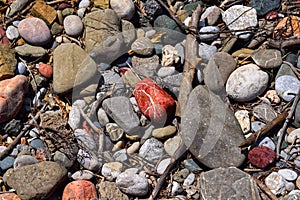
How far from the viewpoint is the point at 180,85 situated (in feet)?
9.82

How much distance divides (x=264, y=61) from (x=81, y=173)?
1.19m

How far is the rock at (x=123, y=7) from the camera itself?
3102 mm

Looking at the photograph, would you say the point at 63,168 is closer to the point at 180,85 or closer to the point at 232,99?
the point at 180,85

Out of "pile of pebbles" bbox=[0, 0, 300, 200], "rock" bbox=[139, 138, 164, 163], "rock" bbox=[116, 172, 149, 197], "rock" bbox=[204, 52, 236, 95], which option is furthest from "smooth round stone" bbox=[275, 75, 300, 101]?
"rock" bbox=[116, 172, 149, 197]

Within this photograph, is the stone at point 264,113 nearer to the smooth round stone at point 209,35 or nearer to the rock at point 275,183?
the rock at point 275,183

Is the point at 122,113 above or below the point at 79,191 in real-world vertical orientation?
above

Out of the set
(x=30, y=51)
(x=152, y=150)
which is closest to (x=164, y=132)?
(x=152, y=150)

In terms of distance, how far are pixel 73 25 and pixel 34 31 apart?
23 centimetres

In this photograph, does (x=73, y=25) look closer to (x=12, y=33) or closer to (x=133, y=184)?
(x=12, y=33)

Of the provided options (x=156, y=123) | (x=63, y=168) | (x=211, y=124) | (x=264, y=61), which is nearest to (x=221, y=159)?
(x=211, y=124)

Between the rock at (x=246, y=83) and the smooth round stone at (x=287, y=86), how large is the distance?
0.08 meters

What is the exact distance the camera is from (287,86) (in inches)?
115

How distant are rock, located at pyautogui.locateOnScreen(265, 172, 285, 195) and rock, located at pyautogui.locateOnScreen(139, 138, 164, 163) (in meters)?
0.60

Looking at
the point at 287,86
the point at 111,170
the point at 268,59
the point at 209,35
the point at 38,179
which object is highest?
the point at 209,35
